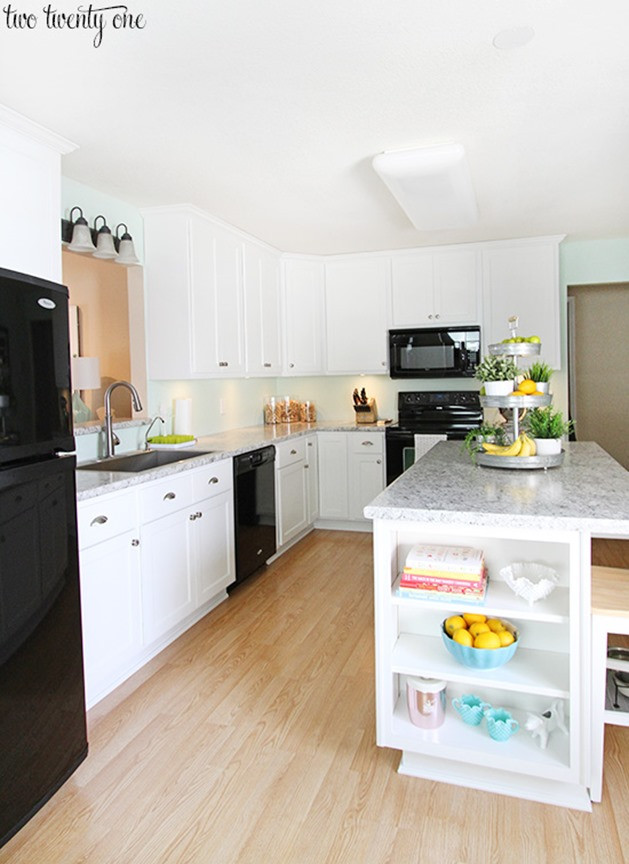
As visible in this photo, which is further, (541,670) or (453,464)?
(453,464)

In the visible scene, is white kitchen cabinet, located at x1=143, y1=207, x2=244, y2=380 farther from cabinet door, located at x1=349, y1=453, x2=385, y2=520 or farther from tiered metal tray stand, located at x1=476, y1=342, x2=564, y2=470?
tiered metal tray stand, located at x1=476, y1=342, x2=564, y2=470

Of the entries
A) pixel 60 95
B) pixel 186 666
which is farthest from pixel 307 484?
pixel 60 95

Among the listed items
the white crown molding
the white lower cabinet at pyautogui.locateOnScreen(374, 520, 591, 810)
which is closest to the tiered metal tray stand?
the white lower cabinet at pyautogui.locateOnScreen(374, 520, 591, 810)

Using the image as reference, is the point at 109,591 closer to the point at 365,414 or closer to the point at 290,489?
the point at 290,489

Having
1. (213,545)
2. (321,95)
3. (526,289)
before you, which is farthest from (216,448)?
(526,289)

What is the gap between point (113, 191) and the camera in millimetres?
3328

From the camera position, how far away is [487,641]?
6.09ft

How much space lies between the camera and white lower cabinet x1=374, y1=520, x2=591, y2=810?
177 centimetres

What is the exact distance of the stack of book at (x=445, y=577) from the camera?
1857 mm

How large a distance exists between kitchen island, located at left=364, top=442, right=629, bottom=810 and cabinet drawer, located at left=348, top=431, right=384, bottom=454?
8.84 feet

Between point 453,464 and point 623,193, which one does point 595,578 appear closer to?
point 453,464

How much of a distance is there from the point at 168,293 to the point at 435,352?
234cm

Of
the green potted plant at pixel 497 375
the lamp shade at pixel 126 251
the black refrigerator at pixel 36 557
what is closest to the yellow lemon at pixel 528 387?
the green potted plant at pixel 497 375

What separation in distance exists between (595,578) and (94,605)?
1.84 metres
